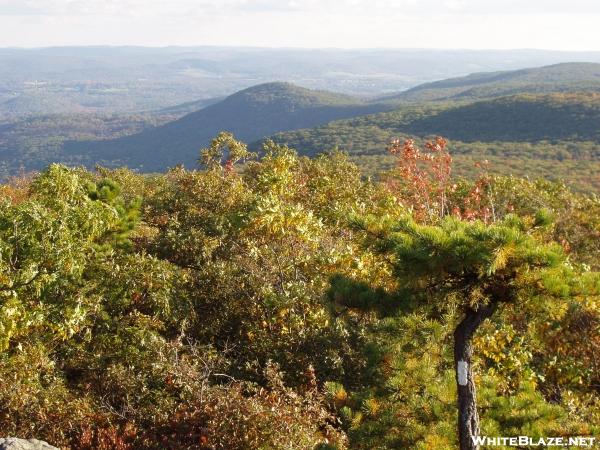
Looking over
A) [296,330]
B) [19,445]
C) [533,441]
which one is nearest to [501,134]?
[296,330]

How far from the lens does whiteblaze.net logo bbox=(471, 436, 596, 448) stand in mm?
6340

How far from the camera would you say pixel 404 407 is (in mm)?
7141

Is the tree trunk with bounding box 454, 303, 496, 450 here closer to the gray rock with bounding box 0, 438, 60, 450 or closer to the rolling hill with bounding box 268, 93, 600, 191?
the gray rock with bounding box 0, 438, 60, 450

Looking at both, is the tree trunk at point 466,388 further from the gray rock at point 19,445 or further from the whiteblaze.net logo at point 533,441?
the gray rock at point 19,445

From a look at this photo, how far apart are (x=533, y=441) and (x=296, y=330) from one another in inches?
231

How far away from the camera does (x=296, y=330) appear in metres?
11.5

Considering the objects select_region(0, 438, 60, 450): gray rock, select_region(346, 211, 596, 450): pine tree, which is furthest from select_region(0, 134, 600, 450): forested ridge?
select_region(0, 438, 60, 450): gray rock

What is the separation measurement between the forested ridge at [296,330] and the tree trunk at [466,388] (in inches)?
1.1

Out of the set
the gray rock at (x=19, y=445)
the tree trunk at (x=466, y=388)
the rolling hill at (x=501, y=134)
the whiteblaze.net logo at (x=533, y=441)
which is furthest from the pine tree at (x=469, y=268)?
the rolling hill at (x=501, y=134)

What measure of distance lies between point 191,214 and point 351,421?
1140 cm

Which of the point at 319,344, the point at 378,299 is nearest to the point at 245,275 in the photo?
the point at 319,344

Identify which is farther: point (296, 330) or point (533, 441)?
point (296, 330)

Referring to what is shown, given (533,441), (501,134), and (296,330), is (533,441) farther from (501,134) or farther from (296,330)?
(501,134)

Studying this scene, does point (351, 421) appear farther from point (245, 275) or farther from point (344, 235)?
point (344, 235)
